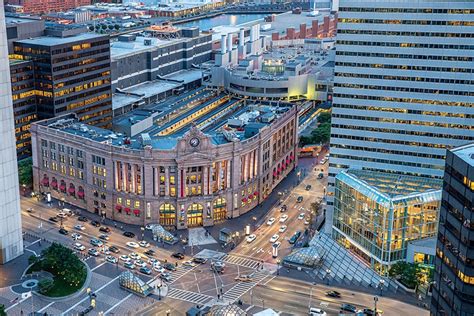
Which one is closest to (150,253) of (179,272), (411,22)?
(179,272)

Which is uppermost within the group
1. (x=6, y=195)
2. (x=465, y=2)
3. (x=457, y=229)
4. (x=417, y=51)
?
→ (x=465, y=2)

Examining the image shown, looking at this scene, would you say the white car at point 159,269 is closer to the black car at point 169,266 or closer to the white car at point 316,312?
the black car at point 169,266

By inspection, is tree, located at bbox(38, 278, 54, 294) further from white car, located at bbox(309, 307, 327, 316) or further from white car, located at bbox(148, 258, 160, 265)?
white car, located at bbox(309, 307, 327, 316)

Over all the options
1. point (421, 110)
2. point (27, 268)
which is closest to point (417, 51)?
point (421, 110)

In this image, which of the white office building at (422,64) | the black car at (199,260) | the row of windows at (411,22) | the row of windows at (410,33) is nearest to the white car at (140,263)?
the black car at (199,260)

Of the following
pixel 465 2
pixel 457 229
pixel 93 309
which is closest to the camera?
pixel 457 229

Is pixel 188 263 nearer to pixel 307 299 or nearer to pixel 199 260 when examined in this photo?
pixel 199 260

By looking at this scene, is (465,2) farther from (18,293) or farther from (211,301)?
(18,293)
